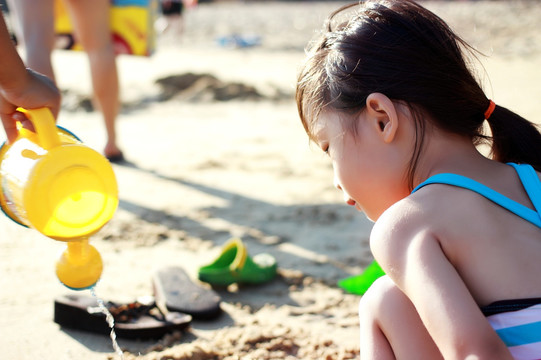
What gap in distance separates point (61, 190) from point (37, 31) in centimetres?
132

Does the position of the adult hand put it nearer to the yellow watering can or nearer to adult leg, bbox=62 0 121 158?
the yellow watering can

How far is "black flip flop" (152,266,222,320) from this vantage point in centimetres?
169

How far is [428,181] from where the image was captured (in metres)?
1.07

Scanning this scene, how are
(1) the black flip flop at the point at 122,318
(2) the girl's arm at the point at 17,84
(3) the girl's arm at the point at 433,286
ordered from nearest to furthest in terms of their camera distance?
1. (3) the girl's arm at the point at 433,286
2. (2) the girl's arm at the point at 17,84
3. (1) the black flip flop at the point at 122,318

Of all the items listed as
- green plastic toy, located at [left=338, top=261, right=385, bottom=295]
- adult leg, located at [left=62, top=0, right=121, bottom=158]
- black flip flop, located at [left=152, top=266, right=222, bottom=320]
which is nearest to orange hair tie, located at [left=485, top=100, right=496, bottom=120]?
green plastic toy, located at [left=338, top=261, right=385, bottom=295]

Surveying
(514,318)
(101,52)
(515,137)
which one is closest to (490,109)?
(515,137)

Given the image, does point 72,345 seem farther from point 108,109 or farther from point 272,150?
point 272,150

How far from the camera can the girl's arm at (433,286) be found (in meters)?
0.91

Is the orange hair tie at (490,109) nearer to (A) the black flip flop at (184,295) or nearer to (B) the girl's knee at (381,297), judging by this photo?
(B) the girl's knee at (381,297)

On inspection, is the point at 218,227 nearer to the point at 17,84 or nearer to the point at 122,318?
the point at 122,318

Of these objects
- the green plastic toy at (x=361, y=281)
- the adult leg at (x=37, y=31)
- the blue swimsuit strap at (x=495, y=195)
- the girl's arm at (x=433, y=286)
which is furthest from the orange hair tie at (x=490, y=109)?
the adult leg at (x=37, y=31)

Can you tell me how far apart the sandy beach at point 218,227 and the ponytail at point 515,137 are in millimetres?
233

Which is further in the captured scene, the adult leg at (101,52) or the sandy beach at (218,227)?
the adult leg at (101,52)

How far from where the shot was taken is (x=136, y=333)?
157cm
